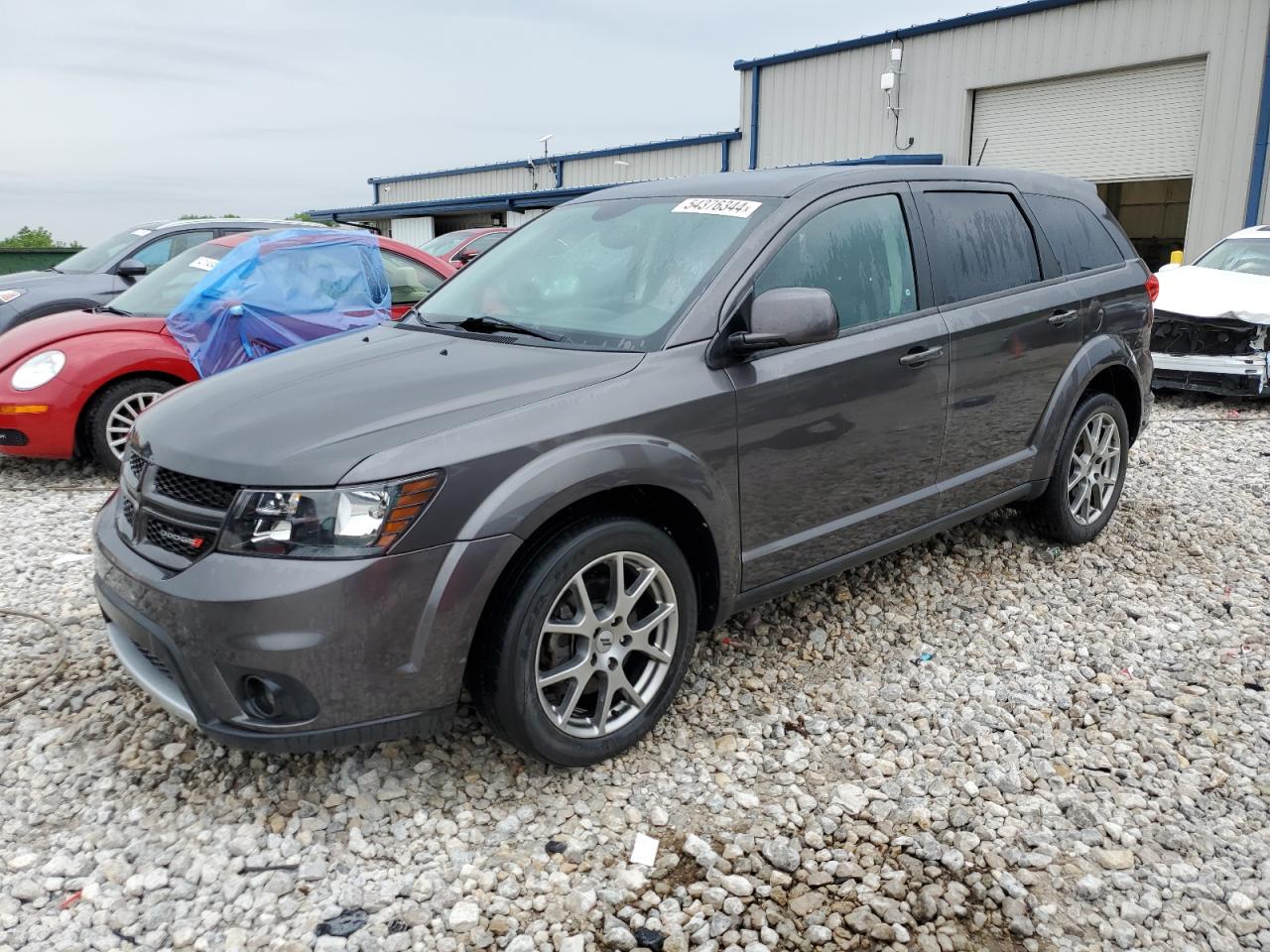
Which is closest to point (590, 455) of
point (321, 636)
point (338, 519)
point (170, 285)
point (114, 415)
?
point (338, 519)

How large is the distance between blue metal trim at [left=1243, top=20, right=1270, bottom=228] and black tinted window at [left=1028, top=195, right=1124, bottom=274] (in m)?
12.3

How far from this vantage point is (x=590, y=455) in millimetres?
2834

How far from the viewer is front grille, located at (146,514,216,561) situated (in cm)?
269

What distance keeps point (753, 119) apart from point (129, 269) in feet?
51.5

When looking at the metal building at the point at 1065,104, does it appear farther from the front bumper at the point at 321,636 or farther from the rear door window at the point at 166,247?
the front bumper at the point at 321,636

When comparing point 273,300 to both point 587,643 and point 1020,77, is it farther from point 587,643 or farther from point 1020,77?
point 1020,77

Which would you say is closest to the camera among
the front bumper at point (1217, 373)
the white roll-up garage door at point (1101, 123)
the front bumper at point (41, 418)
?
the front bumper at point (41, 418)

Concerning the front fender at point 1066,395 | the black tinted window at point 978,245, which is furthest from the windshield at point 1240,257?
the black tinted window at point 978,245

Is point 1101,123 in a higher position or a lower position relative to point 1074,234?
higher

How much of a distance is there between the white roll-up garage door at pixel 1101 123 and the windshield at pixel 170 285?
41.9 ft

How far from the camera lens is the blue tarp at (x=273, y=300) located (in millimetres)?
6320

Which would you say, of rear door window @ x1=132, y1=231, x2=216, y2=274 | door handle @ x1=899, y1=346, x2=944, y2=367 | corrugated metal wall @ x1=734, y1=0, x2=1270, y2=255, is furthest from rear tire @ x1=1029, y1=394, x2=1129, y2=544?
corrugated metal wall @ x1=734, y1=0, x2=1270, y2=255

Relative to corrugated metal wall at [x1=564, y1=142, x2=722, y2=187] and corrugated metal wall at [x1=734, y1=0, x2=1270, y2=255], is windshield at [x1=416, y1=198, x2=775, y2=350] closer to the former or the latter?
corrugated metal wall at [x1=734, y1=0, x2=1270, y2=255]

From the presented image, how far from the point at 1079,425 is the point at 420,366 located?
10.4 feet
